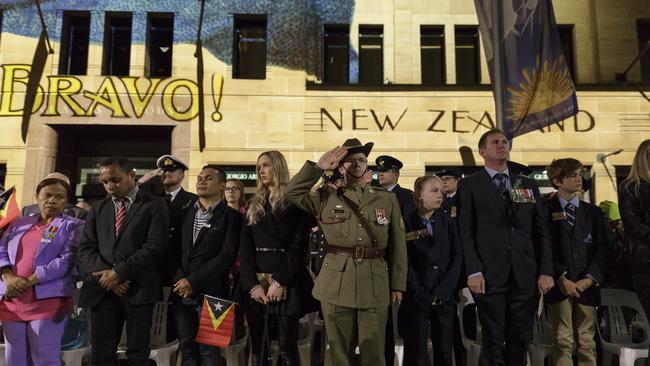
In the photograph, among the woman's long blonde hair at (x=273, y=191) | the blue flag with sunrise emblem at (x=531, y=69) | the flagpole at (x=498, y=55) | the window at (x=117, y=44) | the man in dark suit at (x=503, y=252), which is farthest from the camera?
the window at (x=117, y=44)

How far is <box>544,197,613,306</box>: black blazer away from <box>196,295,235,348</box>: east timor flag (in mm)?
3086

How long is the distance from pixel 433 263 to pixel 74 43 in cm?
1369

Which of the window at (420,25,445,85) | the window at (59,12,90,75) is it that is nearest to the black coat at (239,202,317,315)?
the window at (420,25,445,85)

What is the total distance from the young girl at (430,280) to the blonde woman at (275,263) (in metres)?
1.02

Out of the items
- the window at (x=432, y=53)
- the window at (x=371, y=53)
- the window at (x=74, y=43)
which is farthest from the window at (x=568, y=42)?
the window at (x=74, y=43)

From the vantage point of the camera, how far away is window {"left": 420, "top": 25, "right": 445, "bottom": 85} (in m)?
14.4

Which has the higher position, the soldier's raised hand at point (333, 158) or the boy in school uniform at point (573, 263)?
the soldier's raised hand at point (333, 158)

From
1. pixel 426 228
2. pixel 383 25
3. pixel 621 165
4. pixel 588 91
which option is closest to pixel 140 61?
pixel 383 25

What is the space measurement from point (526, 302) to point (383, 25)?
11736 millimetres

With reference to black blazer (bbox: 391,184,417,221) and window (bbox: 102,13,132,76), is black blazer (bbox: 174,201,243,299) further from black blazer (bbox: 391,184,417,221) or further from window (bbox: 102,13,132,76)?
window (bbox: 102,13,132,76)

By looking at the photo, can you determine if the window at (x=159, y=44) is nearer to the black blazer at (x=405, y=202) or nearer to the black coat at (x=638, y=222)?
the black blazer at (x=405, y=202)

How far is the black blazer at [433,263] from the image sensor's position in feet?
15.0

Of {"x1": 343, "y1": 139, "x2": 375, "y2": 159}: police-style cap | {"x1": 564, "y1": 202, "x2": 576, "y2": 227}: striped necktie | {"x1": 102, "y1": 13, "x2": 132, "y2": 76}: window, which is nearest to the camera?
{"x1": 343, "y1": 139, "x2": 375, "y2": 159}: police-style cap

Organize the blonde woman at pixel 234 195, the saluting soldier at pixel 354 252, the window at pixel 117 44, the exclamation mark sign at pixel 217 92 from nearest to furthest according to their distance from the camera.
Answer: the saluting soldier at pixel 354 252 → the blonde woman at pixel 234 195 → the exclamation mark sign at pixel 217 92 → the window at pixel 117 44
